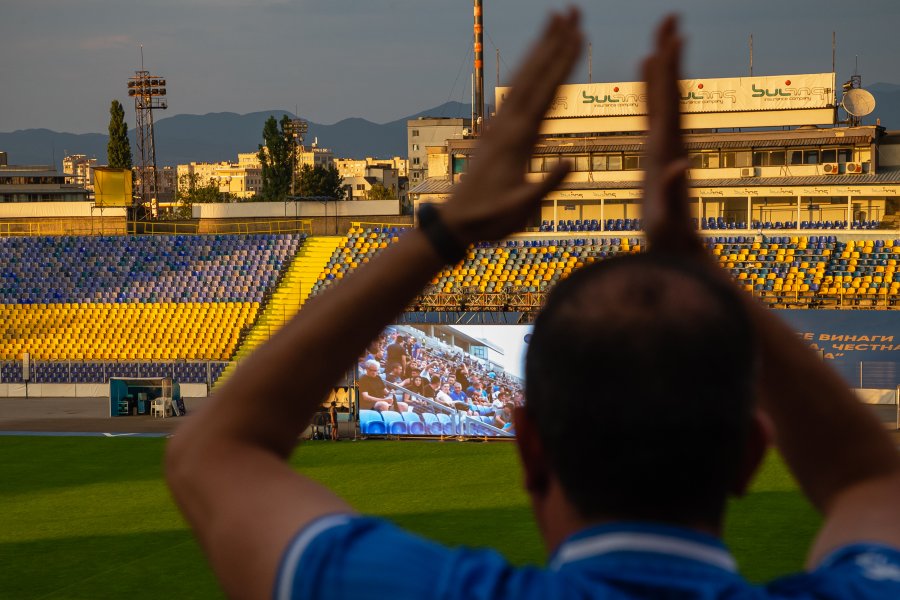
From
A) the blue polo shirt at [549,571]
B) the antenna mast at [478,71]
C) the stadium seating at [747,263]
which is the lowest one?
the stadium seating at [747,263]

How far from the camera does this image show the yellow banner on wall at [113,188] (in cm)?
5744

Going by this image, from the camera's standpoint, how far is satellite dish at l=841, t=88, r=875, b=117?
51.8 m

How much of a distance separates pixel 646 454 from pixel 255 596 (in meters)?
0.54

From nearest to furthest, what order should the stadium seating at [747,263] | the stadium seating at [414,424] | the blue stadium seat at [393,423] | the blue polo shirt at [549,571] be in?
the blue polo shirt at [549,571], the stadium seating at [414,424], the blue stadium seat at [393,423], the stadium seating at [747,263]

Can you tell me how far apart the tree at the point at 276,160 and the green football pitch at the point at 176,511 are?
80.7 meters

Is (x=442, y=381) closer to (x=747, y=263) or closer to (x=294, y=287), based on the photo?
(x=747, y=263)

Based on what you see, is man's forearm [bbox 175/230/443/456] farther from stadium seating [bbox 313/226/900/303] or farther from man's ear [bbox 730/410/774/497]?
stadium seating [bbox 313/226/900/303]

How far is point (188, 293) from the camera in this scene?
44406 mm

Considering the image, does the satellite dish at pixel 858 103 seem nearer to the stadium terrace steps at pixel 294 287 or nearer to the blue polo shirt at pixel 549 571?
the stadium terrace steps at pixel 294 287

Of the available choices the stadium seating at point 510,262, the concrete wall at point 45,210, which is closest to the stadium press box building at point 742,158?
the stadium seating at point 510,262

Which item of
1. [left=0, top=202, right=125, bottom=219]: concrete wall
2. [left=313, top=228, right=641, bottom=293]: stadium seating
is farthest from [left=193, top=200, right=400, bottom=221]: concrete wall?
[left=313, top=228, right=641, bottom=293]: stadium seating

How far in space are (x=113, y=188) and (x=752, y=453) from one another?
58902 mm

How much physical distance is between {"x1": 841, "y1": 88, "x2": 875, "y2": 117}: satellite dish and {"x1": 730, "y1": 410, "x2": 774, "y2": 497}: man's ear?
5333cm

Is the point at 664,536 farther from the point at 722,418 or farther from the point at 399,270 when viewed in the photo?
the point at 399,270
